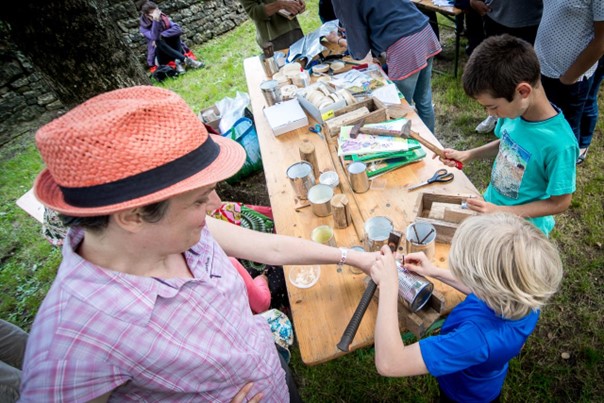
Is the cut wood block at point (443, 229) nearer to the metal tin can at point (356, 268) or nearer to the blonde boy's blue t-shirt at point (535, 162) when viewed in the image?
the metal tin can at point (356, 268)

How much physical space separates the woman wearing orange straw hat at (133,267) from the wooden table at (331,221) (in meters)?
0.42

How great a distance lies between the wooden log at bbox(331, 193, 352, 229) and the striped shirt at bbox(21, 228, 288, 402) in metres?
0.86

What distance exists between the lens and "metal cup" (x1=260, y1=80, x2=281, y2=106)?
3.30m

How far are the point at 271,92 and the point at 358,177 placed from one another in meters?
1.57

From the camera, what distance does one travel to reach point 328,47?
4035 millimetres

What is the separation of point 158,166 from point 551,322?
2.94m

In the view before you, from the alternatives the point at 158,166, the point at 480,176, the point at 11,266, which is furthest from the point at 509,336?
the point at 11,266

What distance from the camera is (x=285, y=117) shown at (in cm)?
299

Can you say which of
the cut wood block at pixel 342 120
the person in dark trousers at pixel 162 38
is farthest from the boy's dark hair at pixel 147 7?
the cut wood block at pixel 342 120

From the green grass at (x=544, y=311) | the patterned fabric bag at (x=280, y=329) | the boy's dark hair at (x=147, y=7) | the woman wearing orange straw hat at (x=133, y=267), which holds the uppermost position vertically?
the woman wearing orange straw hat at (x=133, y=267)

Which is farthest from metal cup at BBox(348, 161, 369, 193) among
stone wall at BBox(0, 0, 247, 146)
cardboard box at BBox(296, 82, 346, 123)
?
stone wall at BBox(0, 0, 247, 146)

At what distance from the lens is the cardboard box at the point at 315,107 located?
9.14 feet

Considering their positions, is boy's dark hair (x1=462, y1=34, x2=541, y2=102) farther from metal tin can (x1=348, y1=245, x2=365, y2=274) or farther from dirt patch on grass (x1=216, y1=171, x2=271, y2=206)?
dirt patch on grass (x1=216, y1=171, x2=271, y2=206)

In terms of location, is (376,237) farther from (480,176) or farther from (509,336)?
(480,176)
